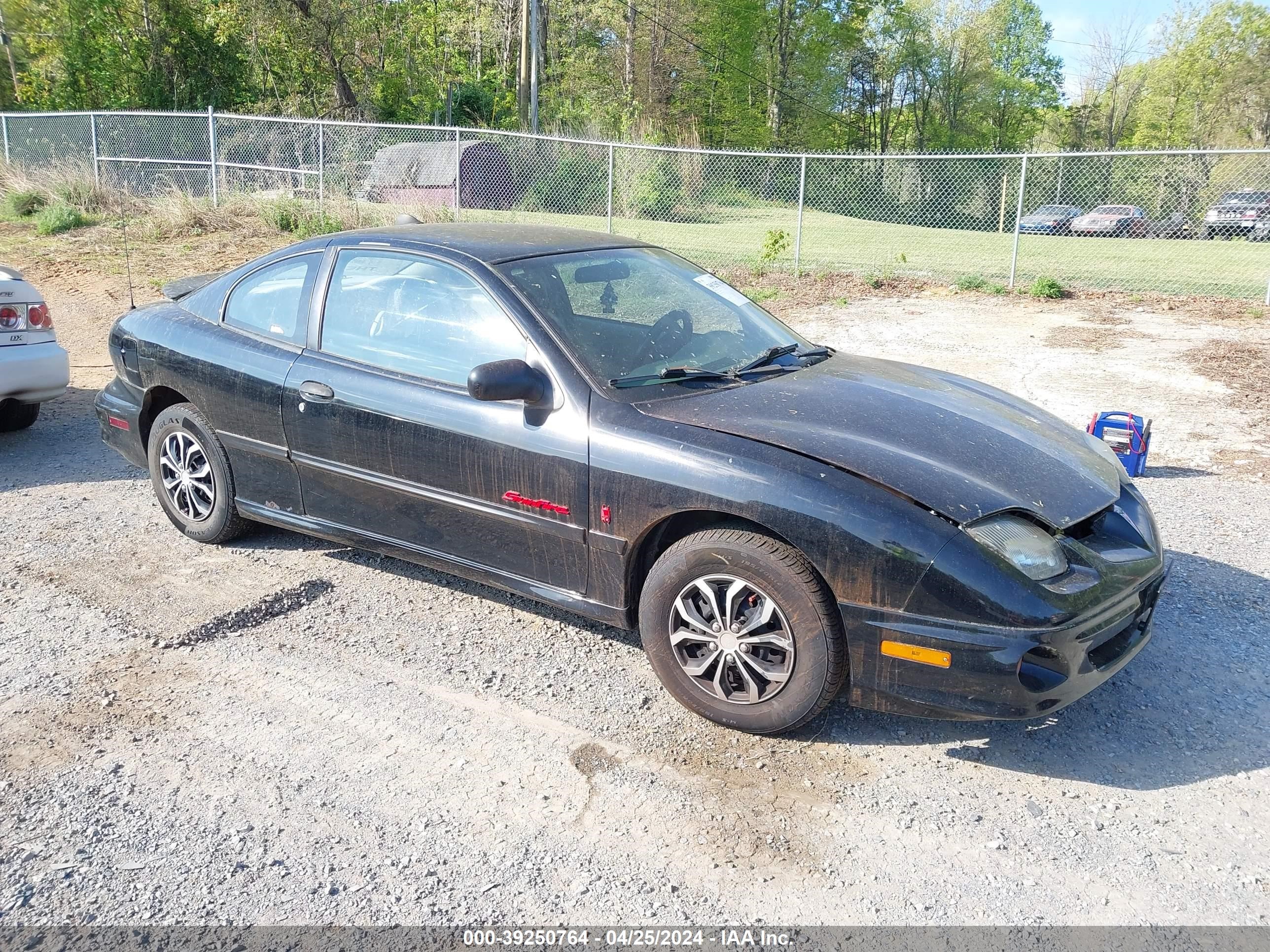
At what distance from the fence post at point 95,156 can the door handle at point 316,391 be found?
17.2 metres

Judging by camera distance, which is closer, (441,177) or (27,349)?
(27,349)

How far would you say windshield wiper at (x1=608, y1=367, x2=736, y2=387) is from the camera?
380 cm

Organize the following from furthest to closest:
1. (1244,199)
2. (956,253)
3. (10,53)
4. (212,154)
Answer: (10,53) → (956,253) → (1244,199) → (212,154)

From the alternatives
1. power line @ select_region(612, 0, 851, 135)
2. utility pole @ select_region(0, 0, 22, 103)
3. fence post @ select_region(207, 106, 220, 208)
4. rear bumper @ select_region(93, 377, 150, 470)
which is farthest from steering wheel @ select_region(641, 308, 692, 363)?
power line @ select_region(612, 0, 851, 135)

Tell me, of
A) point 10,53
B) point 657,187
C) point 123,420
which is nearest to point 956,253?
point 657,187

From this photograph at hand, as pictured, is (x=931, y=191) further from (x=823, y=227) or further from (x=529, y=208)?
(x=529, y=208)

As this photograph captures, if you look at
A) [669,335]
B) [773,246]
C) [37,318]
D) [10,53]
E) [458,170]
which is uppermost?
[10,53]

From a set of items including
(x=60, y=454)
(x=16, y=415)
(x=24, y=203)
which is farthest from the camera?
(x=24, y=203)

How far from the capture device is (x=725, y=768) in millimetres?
3314

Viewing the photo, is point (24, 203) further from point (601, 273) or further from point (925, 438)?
point (925, 438)

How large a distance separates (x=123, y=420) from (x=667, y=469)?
11.1 feet

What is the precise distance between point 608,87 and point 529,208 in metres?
31.9

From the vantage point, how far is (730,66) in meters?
56.6

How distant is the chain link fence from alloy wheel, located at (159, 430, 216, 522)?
11381 mm
